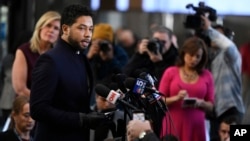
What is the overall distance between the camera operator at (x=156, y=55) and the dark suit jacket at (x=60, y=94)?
2.08 meters

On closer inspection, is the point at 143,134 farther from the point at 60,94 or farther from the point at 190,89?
the point at 190,89

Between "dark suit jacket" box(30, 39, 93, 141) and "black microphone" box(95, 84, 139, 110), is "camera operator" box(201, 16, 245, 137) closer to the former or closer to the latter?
"dark suit jacket" box(30, 39, 93, 141)

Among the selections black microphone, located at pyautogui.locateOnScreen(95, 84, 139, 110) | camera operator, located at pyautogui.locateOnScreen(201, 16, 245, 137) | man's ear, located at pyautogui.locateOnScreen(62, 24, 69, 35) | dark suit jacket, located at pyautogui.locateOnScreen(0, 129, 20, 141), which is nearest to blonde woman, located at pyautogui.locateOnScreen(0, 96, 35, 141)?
dark suit jacket, located at pyautogui.locateOnScreen(0, 129, 20, 141)

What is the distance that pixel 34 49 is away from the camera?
5590 millimetres

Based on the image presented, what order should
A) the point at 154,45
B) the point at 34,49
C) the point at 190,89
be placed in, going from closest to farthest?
the point at 34,49 < the point at 190,89 < the point at 154,45

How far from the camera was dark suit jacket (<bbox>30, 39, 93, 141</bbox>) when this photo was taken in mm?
4094

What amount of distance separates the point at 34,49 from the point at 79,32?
1479 mm

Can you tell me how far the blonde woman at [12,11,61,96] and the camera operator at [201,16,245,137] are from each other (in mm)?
1557

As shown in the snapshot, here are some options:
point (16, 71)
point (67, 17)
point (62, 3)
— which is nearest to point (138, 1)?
point (62, 3)

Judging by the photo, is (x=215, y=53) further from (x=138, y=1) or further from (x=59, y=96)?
(x=138, y=1)

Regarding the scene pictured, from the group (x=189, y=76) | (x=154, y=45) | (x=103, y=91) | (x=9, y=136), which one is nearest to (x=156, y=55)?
(x=154, y=45)

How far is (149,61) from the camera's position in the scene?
650cm

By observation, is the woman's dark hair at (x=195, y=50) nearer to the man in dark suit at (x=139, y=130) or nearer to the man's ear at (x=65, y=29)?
the man's ear at (x=65, y=29)

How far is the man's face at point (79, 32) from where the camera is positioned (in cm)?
418
